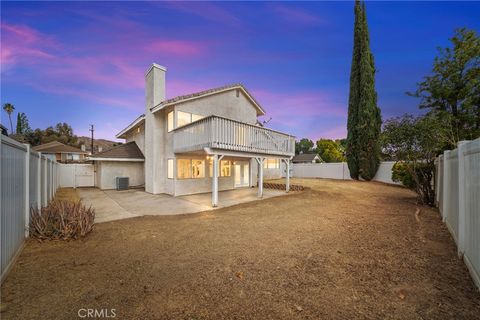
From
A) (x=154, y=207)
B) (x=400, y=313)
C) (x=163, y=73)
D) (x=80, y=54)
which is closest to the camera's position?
(x=400, y=313)

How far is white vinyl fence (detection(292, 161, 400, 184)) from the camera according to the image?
17906 millimetres

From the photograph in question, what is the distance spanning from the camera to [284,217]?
6801mm

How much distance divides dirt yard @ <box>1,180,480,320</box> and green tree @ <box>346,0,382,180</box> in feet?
47.7

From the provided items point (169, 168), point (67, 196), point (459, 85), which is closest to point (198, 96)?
point (169, 168)

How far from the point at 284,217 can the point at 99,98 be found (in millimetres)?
21949

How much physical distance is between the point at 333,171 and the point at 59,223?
25.0 m

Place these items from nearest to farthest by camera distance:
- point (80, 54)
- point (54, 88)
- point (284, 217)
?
point (284, 217)
point (80, 54)
point (54, 88)

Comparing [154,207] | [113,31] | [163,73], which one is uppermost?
[113,31]

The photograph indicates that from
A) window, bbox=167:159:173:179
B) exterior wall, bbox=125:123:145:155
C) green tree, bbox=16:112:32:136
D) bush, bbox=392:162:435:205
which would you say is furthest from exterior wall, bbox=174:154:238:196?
green tree, bbox=16:112:32:136

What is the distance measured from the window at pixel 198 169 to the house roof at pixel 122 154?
6024 millimetres

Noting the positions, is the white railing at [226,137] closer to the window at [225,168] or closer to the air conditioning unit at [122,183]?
the window at [225,168]

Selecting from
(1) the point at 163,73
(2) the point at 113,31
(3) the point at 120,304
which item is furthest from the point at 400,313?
(2) the point at 113,31

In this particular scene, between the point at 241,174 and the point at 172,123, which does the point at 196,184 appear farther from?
the point at 241,174

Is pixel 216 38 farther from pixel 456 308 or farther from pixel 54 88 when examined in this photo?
pixel 456 308
